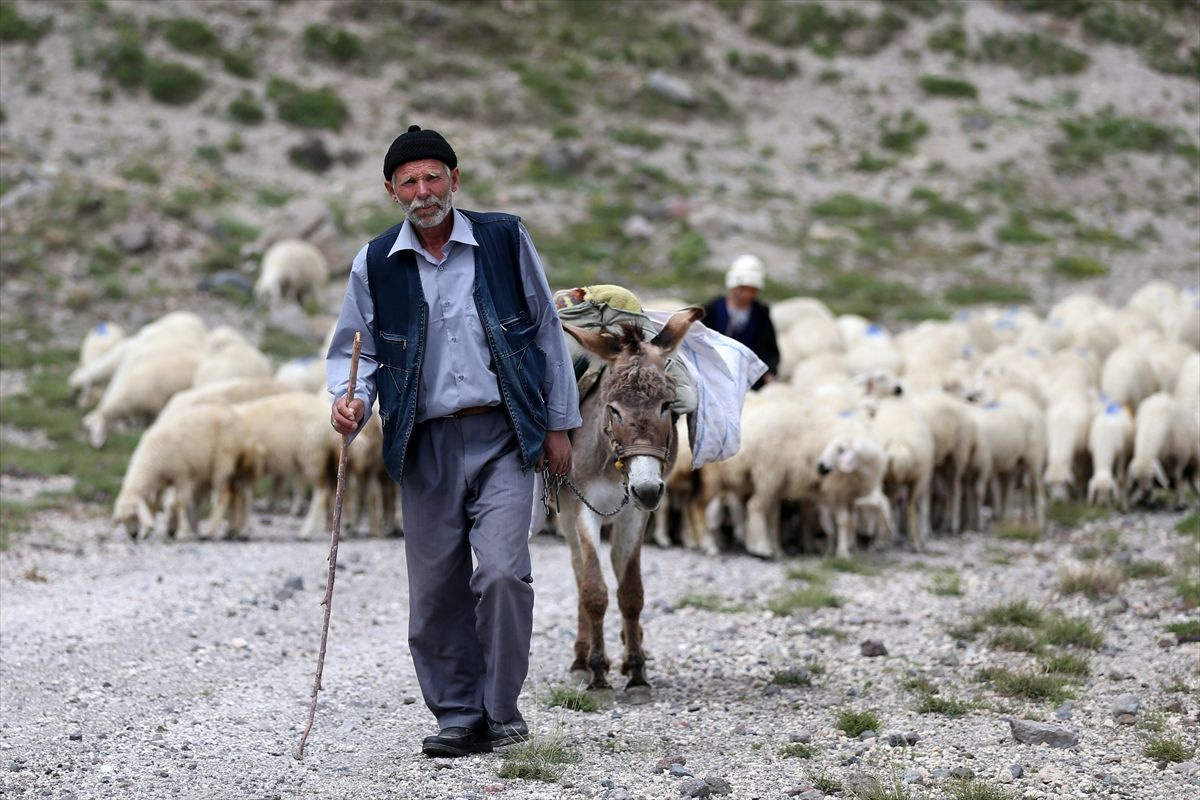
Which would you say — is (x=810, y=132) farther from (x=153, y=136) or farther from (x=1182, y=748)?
(x=1182, y=748)

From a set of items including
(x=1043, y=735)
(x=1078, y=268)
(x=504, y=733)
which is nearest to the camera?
(x=504, y=733)

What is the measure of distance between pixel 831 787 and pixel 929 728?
1.01 meters

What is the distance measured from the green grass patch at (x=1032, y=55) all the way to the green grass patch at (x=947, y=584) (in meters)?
29.1

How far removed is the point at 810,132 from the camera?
3241cm

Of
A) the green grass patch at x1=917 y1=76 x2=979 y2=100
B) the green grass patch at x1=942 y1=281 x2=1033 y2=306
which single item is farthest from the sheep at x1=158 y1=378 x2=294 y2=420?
the green grass patch at x1=917 y1=76 x2=979 y2=100

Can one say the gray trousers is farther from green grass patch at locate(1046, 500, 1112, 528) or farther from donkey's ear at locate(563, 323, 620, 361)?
green grass patch at locate(1046, 500, 1112, 528)

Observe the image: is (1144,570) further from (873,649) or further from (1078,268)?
(1078,268)

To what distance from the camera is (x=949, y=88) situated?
112ft

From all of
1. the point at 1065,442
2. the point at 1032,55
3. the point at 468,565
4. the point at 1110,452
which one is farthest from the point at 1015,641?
the point at 1032,55

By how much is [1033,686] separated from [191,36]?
26.7 m

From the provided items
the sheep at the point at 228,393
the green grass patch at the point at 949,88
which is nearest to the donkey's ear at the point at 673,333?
the sheep at the point at 228,393

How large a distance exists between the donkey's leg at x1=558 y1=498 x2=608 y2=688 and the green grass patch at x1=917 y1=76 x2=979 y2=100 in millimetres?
29972

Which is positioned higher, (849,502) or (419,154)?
(419,154)

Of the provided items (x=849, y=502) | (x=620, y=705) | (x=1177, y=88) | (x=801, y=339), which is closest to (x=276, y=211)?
(x=801, y=339)
